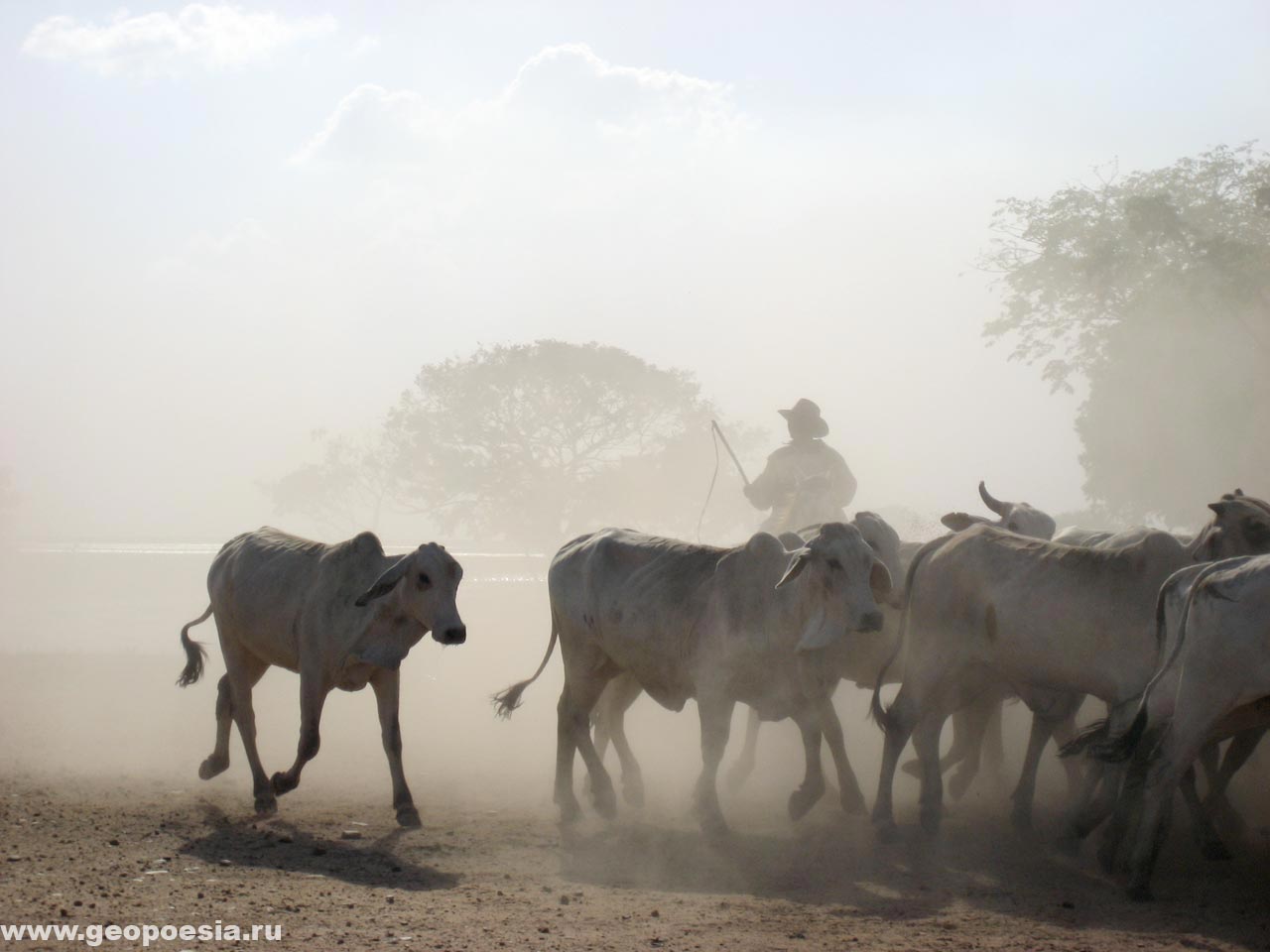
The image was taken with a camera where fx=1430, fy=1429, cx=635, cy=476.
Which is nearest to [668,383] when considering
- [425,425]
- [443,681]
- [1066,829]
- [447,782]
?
[425,425]

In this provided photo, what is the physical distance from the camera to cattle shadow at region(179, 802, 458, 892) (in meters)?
6.77

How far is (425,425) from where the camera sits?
149ft

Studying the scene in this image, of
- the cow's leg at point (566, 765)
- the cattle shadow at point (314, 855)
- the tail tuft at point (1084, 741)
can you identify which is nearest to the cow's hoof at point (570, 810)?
the cow's leg at point (566, 765)

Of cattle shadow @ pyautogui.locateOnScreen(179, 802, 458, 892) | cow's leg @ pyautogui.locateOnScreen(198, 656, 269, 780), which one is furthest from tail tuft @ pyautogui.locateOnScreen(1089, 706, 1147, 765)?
cow's leg @ pyautogui.locateOnScreen(198, 656, 269, 780)

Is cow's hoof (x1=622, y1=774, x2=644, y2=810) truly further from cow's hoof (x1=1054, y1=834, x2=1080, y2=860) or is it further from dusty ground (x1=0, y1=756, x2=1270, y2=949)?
cow's hoof (x1=1054, y1=834, x2=1080, y2=860)

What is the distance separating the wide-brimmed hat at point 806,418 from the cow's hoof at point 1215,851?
7003 mm

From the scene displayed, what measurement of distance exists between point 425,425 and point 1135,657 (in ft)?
129

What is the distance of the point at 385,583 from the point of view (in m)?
8.46

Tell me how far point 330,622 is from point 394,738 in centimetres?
81

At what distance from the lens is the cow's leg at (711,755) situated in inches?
313

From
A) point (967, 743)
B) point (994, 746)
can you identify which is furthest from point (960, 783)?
point (994, 746)

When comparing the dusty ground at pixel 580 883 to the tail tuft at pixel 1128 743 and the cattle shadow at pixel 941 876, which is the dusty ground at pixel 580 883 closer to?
the cattle shadow at pixel 941 876

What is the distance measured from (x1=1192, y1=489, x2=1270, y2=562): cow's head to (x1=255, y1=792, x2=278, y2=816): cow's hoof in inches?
216

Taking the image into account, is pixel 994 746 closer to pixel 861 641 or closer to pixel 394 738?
pixel 861 641
